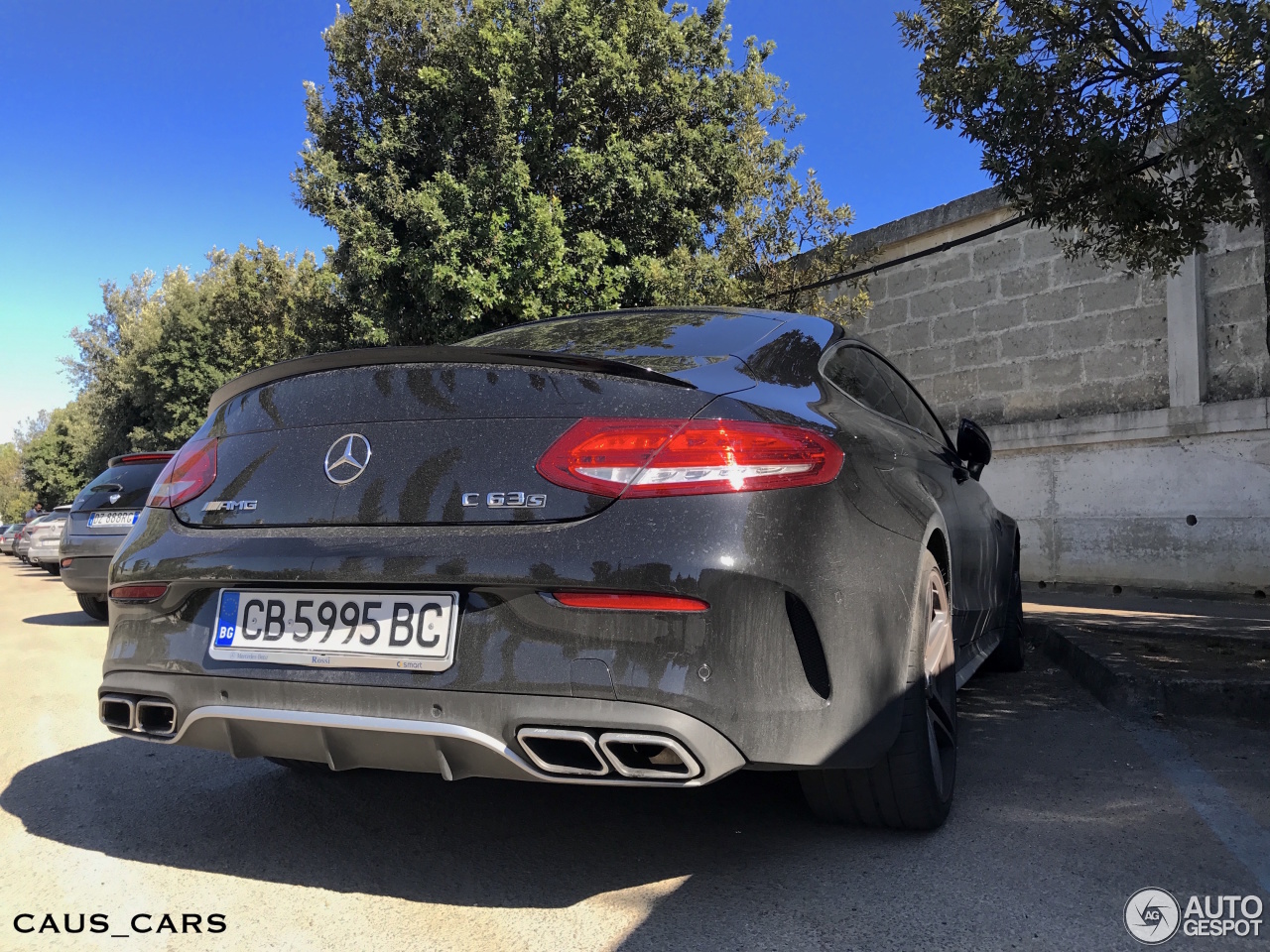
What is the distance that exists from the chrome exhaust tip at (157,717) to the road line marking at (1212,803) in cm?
266

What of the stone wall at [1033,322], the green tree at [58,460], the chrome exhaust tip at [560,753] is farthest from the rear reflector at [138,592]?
the green tree at [58,460]

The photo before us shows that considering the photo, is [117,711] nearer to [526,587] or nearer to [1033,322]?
[526,587]

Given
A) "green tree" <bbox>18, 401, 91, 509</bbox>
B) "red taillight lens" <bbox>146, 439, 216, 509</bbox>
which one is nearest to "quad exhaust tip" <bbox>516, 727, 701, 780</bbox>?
"red taillight lens" <bbox>146, 439, 216, 509</bbox>

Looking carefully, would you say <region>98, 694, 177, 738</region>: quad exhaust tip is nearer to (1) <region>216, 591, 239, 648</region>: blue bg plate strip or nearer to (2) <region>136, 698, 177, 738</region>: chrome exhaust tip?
(2) <region>136, 698, 177, 738</region>: chrome exhaust tip

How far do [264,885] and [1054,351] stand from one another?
9748 mm

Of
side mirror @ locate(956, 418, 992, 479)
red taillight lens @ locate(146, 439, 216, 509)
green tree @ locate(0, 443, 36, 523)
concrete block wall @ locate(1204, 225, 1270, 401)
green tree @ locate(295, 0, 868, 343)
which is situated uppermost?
green tree @ locate(295, 0, 868, 343)

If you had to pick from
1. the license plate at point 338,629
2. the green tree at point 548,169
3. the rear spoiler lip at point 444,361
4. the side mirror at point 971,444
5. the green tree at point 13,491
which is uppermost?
the green tree at point 548,169

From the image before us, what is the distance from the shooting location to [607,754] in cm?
196

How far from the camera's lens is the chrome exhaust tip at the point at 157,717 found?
2328mm

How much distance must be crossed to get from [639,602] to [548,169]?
11.5 meters

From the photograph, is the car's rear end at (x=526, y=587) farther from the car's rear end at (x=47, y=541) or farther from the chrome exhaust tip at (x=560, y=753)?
the car's rear end at (x=47, y=541)

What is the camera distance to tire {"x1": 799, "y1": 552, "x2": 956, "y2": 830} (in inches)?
97.7

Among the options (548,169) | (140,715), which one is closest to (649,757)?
(140,715)

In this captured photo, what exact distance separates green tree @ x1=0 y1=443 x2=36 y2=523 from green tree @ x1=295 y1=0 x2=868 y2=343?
251ft
